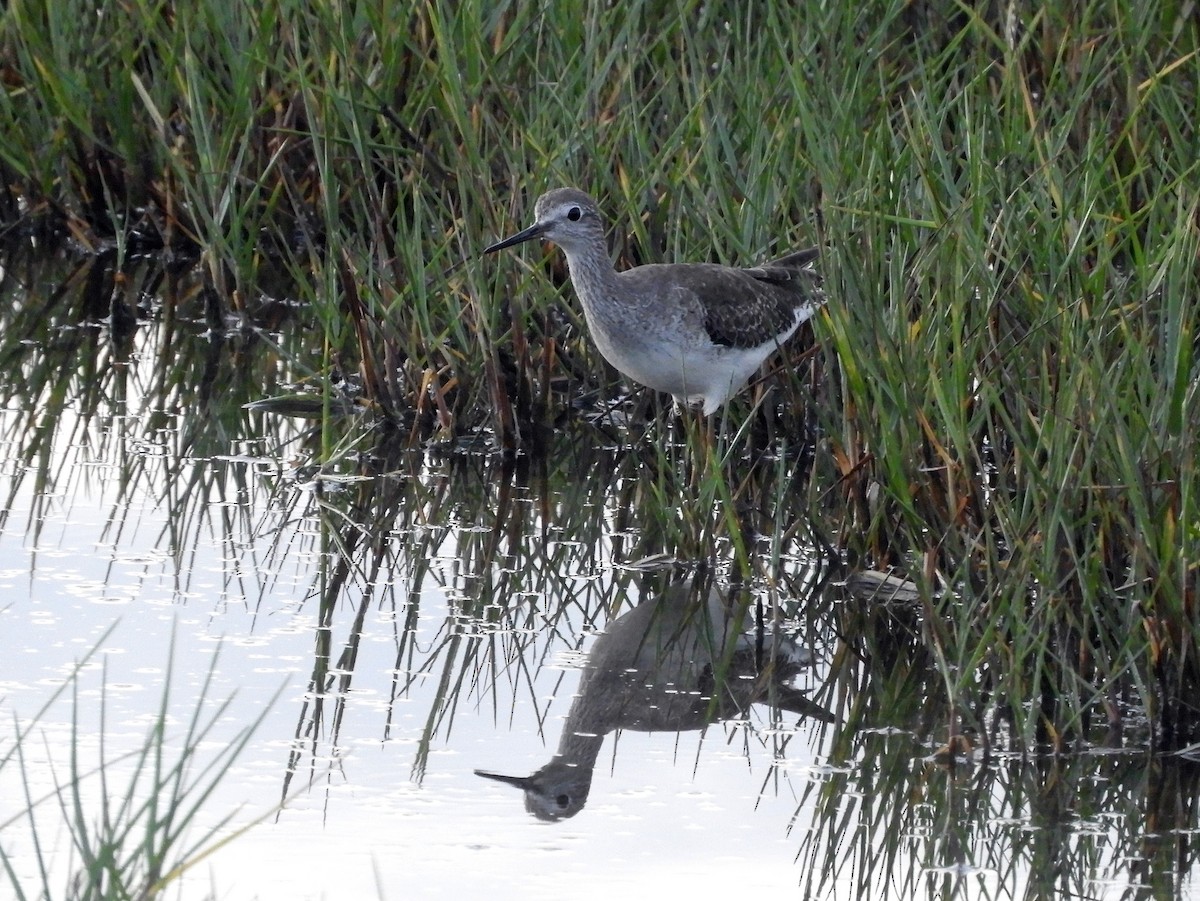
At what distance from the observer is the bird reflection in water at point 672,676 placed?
4363mm

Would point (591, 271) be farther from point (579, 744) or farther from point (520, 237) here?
point (579, 744)

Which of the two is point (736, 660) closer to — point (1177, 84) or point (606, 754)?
point (606, 754)

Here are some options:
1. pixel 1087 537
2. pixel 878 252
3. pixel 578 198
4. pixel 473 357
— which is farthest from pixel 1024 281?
pixel 473 357

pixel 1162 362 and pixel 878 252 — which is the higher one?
pixel 878 252

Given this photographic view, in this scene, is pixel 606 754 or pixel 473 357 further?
pixel 473 357

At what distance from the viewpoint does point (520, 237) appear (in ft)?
19.4

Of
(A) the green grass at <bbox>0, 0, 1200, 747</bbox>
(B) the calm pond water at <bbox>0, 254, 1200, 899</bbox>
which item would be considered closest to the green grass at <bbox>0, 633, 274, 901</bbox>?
(B) the calm pond water at <bbox>0, 254, 1200, 899</bbox>

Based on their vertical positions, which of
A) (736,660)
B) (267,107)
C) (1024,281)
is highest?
(267,107)

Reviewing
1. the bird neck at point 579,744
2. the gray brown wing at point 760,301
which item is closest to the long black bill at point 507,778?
the bird neck at point 579,744

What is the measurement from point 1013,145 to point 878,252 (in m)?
0.77

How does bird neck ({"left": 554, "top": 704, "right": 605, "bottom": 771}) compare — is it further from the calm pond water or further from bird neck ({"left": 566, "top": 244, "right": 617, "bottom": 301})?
bird neck ({"left": 566, "top": 244, "right": 617, "bottom": 301})

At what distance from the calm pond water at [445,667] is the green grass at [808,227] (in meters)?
0.19

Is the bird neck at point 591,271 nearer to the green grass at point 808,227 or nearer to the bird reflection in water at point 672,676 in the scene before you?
the green grass at point 808,227

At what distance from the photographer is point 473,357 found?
21.1 ft
